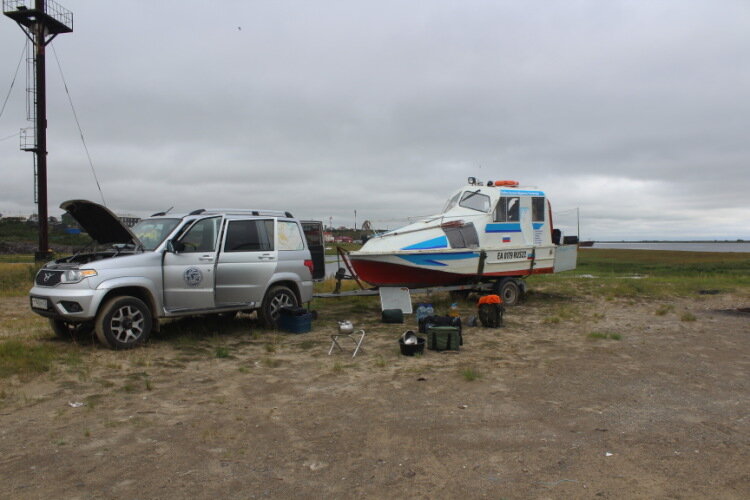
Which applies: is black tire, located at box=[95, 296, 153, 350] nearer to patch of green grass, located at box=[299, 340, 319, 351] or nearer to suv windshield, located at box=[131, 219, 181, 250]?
suv windshield, located at box=[131, 219, 181, 250]

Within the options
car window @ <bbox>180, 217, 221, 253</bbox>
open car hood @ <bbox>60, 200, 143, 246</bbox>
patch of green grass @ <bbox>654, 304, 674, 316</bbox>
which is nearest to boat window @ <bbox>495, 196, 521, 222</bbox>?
patch of green grass @ <bbox>654, 304, 674, 316</bbox>

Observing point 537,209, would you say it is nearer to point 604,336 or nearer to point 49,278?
point 604,336

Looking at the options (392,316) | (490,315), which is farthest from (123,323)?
(490,315)

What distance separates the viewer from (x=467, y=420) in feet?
16.4

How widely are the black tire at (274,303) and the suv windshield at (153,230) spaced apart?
78.9 inches

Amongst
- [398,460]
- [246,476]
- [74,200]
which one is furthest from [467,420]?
[74,200]

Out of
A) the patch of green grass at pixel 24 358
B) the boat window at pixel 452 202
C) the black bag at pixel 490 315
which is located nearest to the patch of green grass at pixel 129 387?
the patch of green grass at pixel 24 358

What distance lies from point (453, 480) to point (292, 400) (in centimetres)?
236

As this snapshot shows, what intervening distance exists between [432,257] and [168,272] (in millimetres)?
6064

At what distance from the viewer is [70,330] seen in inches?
337

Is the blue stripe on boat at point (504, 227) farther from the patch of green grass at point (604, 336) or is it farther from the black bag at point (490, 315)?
the patch of green grass at point (604, 336)

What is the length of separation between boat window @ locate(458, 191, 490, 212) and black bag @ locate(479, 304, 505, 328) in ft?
12.1

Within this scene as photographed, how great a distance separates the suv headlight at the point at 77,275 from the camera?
7.40 m

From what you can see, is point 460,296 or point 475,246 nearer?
point 475,246
